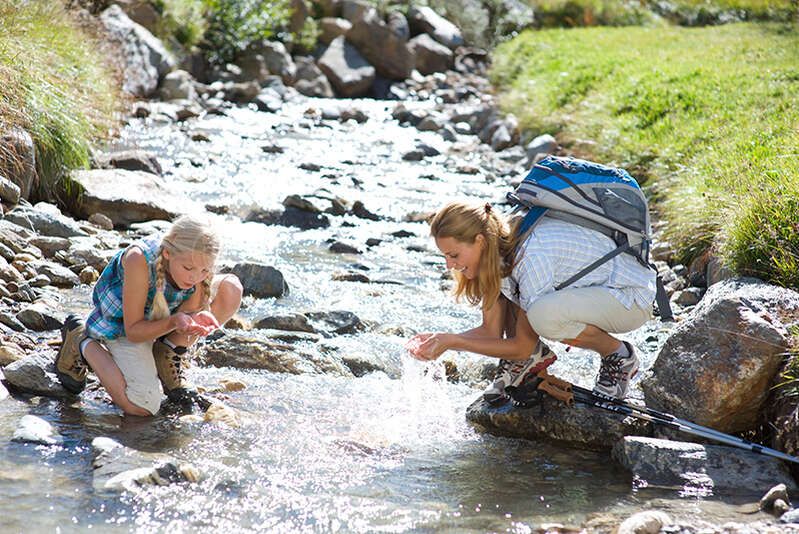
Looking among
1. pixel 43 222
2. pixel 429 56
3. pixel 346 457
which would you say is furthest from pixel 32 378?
pixel 429 56

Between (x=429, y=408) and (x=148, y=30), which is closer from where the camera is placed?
(x=429, y=408)

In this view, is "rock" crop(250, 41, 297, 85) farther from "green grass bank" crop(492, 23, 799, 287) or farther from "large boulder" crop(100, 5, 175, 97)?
"green grass bank" crop(492, 23, 799, 287)

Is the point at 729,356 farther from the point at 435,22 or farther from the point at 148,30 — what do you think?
the point at 435,22

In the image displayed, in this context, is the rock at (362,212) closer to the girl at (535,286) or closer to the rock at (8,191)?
the rock at (8,191)

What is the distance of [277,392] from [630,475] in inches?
86.2

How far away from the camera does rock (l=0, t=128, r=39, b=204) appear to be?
27.9 ft

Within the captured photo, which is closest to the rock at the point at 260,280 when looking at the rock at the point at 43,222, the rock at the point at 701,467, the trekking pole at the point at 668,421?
the rock at the point at 43,222

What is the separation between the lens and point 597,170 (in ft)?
17.3

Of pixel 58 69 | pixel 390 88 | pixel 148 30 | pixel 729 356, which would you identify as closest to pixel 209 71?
pixel 148 30

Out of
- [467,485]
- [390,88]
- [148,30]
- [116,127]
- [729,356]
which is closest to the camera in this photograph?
[467,485]

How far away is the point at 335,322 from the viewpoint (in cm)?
719

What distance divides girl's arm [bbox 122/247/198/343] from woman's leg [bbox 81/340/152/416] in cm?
21

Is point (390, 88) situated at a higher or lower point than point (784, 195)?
lower

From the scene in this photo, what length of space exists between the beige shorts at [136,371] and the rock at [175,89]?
494 inches
